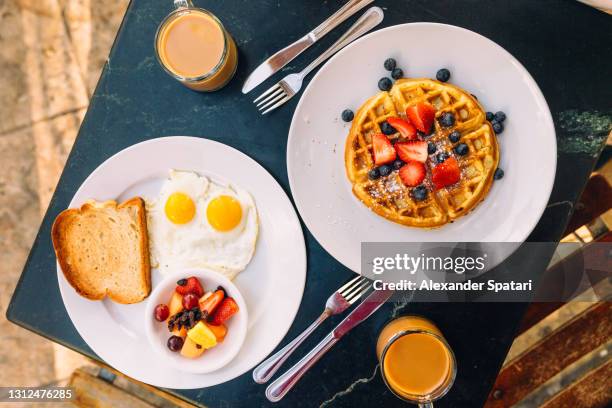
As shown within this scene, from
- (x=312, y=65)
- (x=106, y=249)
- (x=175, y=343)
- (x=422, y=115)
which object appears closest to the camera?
(x=422, y=115)

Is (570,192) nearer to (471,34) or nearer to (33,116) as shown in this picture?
(471,34)

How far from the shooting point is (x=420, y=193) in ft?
8.34

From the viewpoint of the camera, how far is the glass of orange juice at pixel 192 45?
8.71ft

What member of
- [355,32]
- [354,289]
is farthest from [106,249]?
[355,32]

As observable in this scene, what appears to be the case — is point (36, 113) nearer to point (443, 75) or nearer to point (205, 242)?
point (205, 242)

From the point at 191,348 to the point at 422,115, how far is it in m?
1.42

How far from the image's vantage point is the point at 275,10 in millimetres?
2820

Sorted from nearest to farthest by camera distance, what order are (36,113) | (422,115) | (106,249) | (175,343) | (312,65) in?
(422,115) → (175,343) → (312,65) → (106,249) → (36,113)

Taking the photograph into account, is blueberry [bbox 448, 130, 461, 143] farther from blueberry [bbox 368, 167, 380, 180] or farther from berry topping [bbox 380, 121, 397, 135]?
blueberry [bbox 368, 167, 380, 180]

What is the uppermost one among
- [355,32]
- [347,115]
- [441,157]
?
[355,32]

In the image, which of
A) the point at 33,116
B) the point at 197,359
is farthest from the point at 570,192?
the point at 33,116

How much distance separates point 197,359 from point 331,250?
2.52ft

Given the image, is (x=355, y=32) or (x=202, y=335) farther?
(x=355, y=32)

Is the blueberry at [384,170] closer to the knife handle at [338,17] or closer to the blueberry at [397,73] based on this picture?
the blueberry at [397,73]
